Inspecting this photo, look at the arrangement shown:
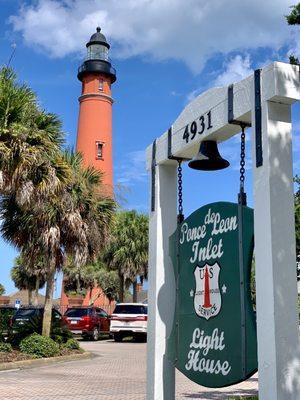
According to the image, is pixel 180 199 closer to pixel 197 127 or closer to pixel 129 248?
pixel 197 127

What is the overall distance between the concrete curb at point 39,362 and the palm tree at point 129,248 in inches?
668

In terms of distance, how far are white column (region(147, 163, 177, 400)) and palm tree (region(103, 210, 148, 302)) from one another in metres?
A: 28.9

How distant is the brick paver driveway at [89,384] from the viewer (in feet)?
34.2

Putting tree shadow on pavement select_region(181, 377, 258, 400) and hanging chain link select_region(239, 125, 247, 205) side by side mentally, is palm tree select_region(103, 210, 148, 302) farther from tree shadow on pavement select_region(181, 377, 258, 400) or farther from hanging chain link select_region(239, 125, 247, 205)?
hanging chain link select_region(239, 125, 247, 205)

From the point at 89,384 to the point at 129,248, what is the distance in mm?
23579

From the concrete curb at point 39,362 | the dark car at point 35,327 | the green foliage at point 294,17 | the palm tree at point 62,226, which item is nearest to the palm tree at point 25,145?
the palm tree at point 62,226

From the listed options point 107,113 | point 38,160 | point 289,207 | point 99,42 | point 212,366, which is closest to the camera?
point 289,207

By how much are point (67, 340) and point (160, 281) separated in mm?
13766

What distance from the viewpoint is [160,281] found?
5949 millimetres

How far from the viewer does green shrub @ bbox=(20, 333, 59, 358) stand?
54.9ft

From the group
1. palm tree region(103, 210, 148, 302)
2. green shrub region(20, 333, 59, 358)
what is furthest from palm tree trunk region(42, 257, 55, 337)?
palm tree region(103, 210, 148, 302)

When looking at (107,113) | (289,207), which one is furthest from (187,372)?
(107,113)

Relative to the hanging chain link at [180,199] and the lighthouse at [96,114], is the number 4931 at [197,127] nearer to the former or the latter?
the hanging chain link at [180,199]

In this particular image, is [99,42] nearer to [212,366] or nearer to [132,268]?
[132,268]
